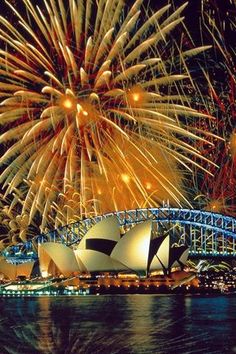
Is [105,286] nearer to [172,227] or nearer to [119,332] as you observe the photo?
[172,227]

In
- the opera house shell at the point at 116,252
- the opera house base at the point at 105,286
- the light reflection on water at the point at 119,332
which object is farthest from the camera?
the opera house shell at the point at 116,252

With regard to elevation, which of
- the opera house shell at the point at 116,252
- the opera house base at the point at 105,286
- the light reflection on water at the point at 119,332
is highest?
the opera house shell at the point at 116,252

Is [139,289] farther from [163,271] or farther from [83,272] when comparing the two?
[83,272]

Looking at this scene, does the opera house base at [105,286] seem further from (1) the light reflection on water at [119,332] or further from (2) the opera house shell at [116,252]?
(1) the light reflection on water at [119,332]

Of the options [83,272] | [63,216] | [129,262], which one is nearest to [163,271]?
[129,262]

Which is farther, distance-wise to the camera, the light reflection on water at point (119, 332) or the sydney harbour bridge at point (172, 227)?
the sydney harbour bridge at point (172, 227)

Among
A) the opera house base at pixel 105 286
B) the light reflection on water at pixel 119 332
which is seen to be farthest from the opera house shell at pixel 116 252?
the light reflection on water at pixel 119 332

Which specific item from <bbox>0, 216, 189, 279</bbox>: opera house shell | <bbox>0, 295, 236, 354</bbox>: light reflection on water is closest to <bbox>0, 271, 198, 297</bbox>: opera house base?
<bbox>0, 216, 189, 279</bbox>: opera house shell
